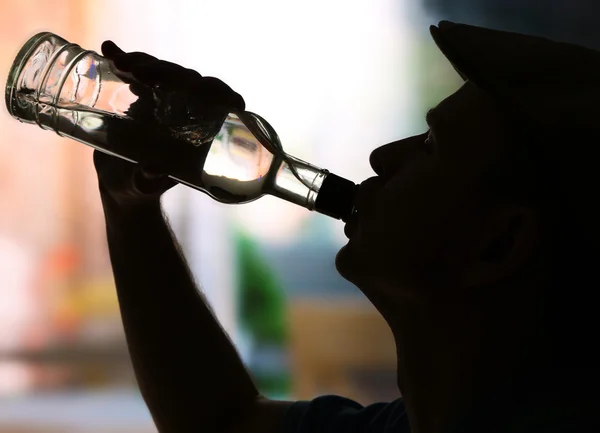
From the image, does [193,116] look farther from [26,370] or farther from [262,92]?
[26,370]

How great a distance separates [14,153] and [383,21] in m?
0.79

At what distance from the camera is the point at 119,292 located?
0.88 m

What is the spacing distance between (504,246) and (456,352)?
0.12 meters

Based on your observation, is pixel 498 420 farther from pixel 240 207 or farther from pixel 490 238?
pixel 240 207

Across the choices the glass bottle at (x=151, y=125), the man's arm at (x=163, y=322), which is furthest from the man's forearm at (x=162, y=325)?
the glass bottle at (x=151, y=125)

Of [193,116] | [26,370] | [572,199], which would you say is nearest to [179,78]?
[193,116]

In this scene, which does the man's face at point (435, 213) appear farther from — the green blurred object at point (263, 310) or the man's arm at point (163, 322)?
the green blurred object at point (263, 310)

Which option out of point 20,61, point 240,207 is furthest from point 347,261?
point 240,207

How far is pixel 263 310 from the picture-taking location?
4.45 feet

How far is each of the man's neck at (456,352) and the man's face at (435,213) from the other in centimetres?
3

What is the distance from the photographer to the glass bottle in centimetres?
78

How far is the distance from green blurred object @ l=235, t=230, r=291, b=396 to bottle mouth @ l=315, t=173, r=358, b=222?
2.13 ft

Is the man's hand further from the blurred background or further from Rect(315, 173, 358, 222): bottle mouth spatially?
the blurred background

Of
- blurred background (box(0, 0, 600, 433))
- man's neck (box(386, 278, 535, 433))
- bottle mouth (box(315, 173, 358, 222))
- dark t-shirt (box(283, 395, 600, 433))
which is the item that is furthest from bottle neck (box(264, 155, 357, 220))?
blurred background (box(0, 0, 600, 433))
